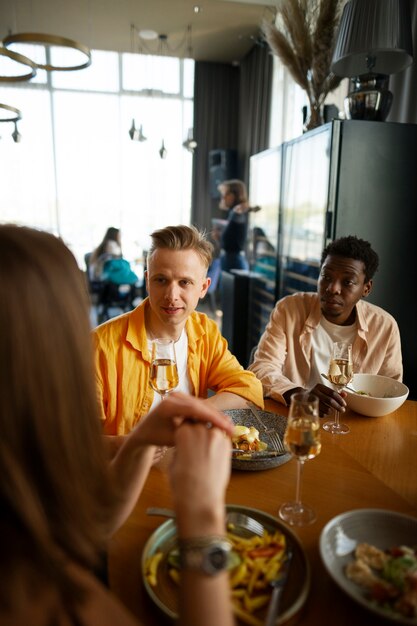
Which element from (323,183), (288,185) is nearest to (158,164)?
(288,185)

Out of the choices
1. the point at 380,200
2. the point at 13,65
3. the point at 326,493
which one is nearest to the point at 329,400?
the point at 326,493

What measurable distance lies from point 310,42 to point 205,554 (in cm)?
339

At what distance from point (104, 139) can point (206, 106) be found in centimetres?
173

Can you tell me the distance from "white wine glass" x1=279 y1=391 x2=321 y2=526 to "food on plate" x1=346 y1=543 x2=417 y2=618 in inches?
5.9

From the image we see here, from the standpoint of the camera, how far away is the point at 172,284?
151cm

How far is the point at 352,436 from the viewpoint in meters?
A: 1.30

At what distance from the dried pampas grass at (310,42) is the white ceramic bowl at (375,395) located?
222 cm

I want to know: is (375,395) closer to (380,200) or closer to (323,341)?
(323,341)

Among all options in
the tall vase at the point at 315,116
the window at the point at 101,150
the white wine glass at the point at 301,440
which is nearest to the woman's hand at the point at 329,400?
the white wine glass at the point at 301,440

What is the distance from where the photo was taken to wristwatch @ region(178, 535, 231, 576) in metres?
0.59

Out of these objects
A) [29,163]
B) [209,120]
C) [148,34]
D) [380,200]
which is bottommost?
[380,200]

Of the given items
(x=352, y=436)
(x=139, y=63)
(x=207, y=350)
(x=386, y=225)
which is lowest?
(x=352, y=436)

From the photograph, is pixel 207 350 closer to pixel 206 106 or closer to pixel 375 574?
Answer: pixel 375 574

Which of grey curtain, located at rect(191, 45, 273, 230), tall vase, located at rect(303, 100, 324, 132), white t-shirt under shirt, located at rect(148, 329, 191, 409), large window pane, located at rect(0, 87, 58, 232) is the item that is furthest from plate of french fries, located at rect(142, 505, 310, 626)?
large window pane, located at rect(0, 87, 58, 232)
